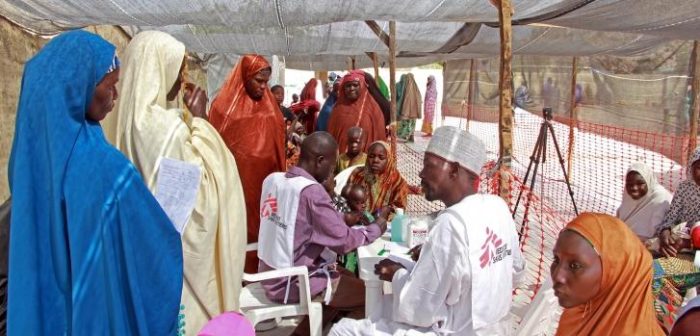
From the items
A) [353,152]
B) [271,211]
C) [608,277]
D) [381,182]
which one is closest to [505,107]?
[381,182]

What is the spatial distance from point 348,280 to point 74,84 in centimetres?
206

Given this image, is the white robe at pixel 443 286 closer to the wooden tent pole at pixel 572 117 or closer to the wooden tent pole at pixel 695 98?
the wooden tent pole at pixel 695 98

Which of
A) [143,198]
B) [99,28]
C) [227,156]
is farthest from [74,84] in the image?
[99,28]

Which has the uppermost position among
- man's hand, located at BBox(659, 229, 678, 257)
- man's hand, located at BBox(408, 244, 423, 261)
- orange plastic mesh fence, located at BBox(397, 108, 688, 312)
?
man's hand, located at BBox(408, 244, 423, 261)

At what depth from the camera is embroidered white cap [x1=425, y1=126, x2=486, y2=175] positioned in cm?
228

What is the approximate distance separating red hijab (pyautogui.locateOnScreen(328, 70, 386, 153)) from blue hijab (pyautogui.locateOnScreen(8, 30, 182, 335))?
445cm

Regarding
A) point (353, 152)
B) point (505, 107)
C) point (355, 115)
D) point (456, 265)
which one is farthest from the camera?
point (355, 115)

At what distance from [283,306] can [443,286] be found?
125cm

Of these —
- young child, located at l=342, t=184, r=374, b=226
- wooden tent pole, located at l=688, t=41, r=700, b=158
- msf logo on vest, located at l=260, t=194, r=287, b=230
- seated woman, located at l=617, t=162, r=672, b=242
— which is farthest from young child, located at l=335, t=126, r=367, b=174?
wooden tent pole, located at l=688, t=41, r=700, b=158

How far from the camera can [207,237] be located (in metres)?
2.48

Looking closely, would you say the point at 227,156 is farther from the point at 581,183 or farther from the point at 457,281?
the point at 581,183

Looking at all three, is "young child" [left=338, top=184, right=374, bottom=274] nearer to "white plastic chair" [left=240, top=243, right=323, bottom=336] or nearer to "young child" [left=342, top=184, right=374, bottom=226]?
"young child" [left=342, top=184, right=374, bottom=226]

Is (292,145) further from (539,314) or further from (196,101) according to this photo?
(539,314)

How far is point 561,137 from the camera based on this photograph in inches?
521
